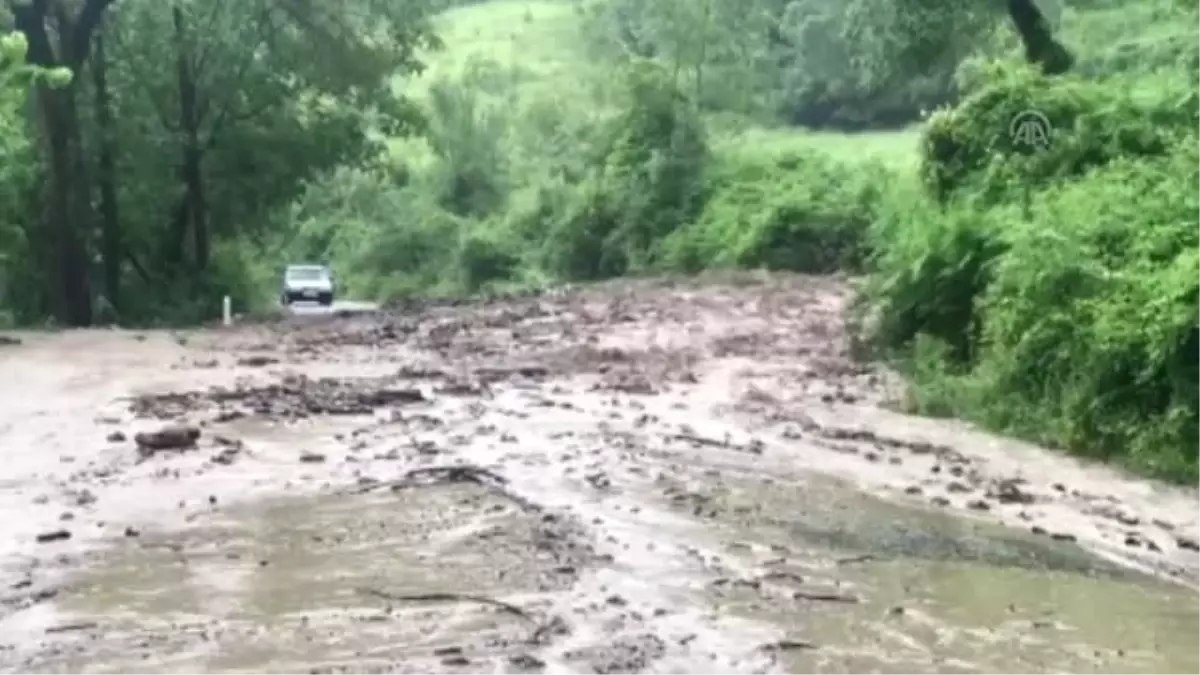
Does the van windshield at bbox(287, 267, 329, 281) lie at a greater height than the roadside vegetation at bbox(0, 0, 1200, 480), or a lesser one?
lesser

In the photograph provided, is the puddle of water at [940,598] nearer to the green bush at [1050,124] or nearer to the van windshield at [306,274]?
the green bush at [1050,124]

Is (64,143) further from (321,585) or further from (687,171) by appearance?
(321,585)

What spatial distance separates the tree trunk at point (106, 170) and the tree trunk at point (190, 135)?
1.63 meters

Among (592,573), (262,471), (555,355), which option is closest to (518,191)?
(555,355)

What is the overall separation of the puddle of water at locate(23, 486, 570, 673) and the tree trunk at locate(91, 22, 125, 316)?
26.3 m

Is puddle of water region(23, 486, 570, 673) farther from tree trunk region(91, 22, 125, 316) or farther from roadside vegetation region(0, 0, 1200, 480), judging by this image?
tree trunk region(91, 22, 125, 316)

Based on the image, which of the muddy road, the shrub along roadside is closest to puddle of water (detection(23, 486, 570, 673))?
the muddy road

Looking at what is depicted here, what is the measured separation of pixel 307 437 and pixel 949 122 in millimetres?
11766

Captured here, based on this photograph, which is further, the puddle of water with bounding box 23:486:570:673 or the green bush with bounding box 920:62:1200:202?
the green bush with bounding box 920:62:1200:202

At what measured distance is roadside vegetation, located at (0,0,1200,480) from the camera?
720 inches

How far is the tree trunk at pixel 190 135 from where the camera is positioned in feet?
126

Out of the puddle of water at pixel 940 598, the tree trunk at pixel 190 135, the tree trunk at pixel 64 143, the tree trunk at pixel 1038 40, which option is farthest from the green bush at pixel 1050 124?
the tree trunk at pixel 190 135

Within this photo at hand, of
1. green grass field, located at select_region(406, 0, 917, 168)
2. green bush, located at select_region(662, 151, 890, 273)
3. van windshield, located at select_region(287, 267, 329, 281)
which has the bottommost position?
van windshield, located at select_region(287, 267, 329, 281)

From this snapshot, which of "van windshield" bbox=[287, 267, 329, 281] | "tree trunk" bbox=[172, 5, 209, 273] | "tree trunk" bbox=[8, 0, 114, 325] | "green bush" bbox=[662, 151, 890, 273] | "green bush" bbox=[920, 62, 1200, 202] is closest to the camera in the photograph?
"green bush" bbox=[920, 62, 1200, 202]
